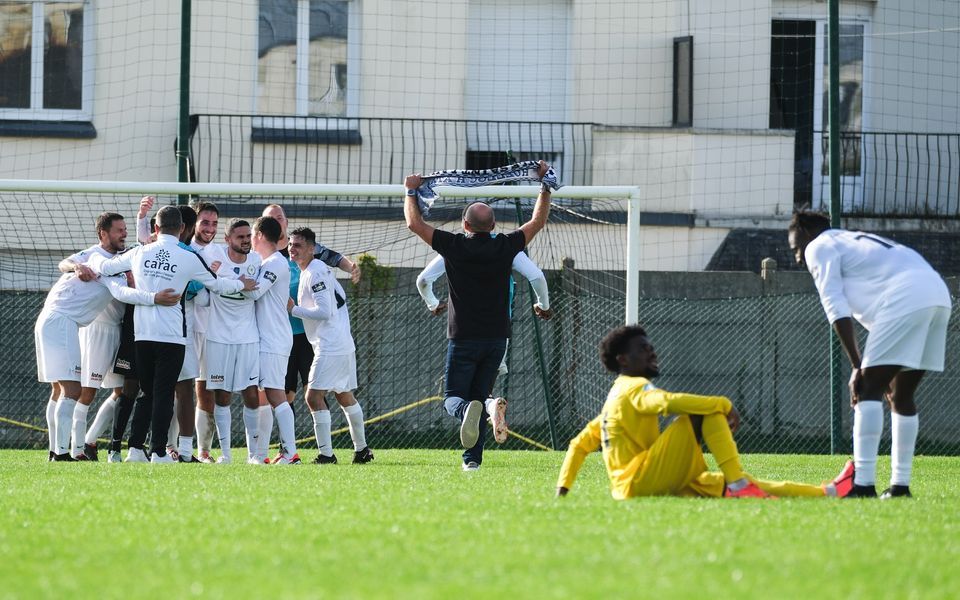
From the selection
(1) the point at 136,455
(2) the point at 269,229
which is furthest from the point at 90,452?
(2) the point at 269,229

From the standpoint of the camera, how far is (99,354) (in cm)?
1148

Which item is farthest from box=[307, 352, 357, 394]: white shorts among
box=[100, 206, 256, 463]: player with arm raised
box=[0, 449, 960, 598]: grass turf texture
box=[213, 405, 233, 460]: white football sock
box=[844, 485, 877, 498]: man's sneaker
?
box=[844, 485, 877, 498]: man's sneaker

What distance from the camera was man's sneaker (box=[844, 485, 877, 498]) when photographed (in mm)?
7691

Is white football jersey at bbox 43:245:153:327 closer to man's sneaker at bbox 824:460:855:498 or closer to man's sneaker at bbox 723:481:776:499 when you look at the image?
man's sneaker at bbox 723:481:776:499

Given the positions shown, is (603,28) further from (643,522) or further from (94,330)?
(643,522)

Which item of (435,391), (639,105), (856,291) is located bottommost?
(435,391)

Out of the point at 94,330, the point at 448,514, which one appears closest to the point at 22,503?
the point at 448,514

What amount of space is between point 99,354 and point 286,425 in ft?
5.74

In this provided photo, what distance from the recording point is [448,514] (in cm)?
652

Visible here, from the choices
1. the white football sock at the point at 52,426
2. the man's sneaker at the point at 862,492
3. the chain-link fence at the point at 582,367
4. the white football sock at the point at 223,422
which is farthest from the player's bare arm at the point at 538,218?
the chain-link fence at the point at 582,367

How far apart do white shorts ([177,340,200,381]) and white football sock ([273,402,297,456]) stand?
0.80 metres

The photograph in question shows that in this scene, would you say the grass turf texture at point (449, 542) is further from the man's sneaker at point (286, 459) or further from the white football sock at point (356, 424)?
the white football sock at point (356, 424)

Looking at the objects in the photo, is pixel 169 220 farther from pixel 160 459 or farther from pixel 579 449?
pixel 579 449

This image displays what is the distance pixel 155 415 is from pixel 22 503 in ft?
12.5
